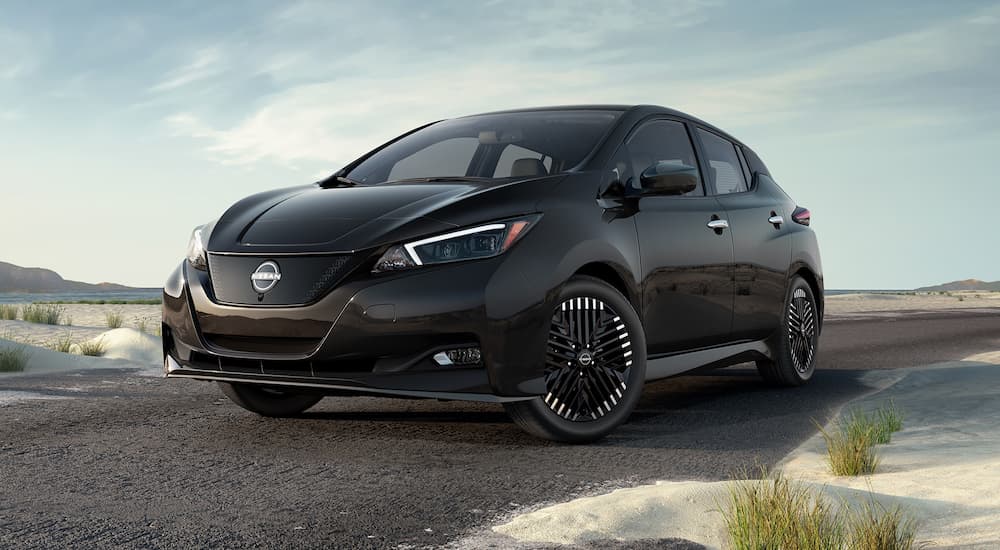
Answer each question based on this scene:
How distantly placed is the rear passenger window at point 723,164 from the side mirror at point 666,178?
49.1 inches

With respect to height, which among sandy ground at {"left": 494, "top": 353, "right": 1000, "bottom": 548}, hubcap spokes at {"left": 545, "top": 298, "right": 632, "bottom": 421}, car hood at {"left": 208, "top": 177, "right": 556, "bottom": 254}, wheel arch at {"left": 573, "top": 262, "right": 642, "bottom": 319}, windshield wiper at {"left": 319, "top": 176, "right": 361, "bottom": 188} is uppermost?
windshield wiper at {"left": 319, "top": 176, "right": 361, "bottom": 188}

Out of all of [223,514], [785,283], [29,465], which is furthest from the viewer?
[785,283]

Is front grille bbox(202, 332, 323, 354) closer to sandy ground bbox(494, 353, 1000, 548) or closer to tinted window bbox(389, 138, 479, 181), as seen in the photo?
sandy ground bbox(494, 353, 1000, 548)

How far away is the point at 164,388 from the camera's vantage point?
329 inches

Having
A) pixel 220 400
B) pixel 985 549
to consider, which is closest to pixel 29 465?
pixel 220 400

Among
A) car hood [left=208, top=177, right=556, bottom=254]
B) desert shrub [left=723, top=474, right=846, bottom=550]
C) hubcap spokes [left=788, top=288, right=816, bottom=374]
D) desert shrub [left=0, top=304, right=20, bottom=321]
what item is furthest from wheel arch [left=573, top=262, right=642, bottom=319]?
desert shrub [left=0, top=304, right=20, bottom=321]

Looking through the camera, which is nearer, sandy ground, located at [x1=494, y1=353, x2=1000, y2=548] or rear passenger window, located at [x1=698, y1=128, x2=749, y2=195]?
sandy ground, located at [x1=494, y1=353, x2=1000, y2=548]

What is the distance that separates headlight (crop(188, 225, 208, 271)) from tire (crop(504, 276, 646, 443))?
181cm

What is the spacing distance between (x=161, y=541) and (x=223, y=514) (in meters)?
0.40

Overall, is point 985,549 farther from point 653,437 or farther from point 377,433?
point 377,433

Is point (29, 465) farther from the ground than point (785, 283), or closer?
closer

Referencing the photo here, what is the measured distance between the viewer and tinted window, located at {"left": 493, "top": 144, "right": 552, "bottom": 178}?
623 centimetres

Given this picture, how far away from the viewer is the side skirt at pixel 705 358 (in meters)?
6.26

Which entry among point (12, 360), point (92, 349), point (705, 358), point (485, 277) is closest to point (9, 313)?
point (92, 349)
